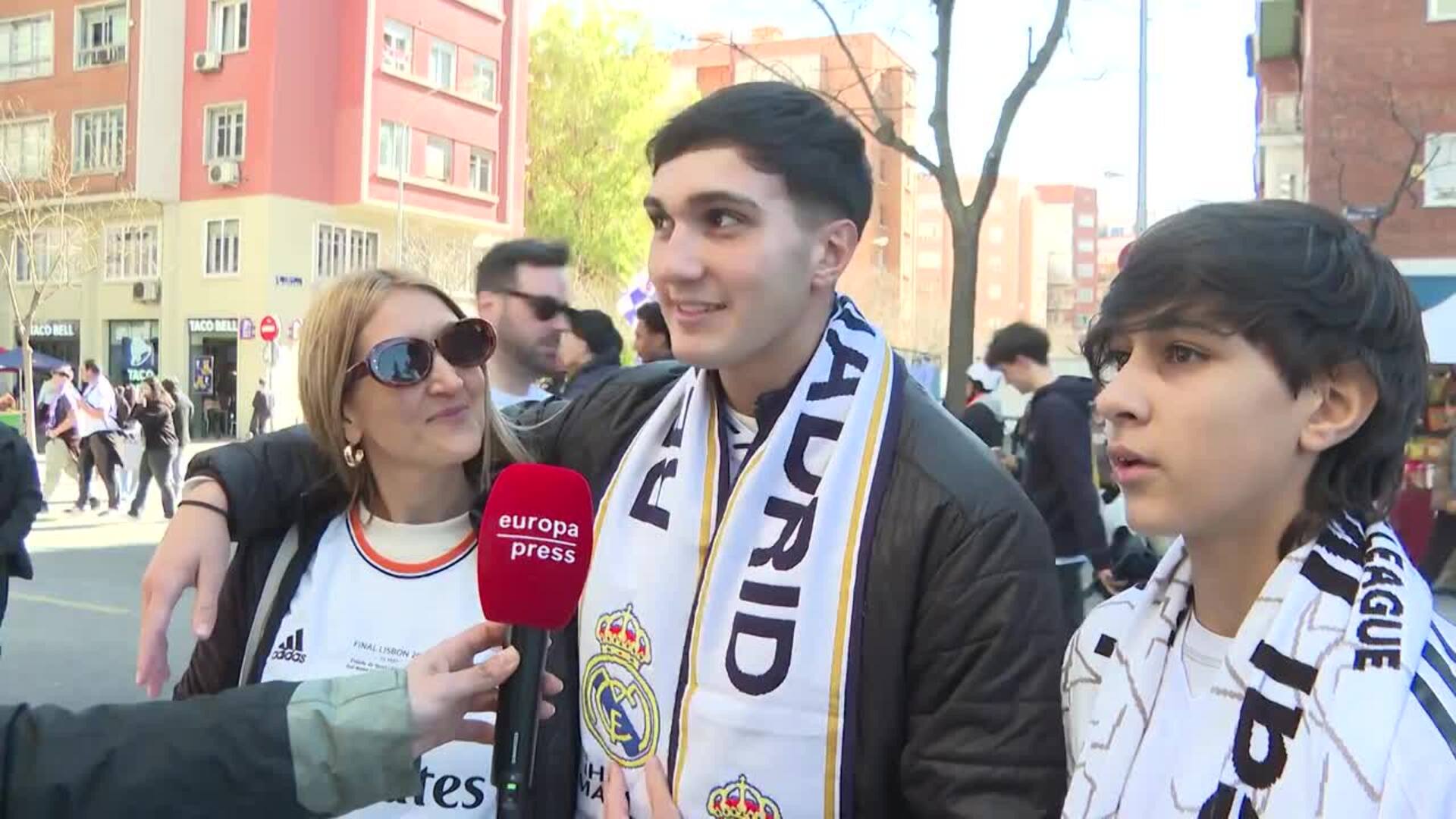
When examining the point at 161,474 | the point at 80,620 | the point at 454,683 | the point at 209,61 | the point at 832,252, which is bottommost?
the point at 80,620

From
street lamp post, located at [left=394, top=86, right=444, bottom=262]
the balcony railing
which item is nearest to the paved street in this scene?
street lamp post, located at [left=394, top=86, right=444, bottom=262]

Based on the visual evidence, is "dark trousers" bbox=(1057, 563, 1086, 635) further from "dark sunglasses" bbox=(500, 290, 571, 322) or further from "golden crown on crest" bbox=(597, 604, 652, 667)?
"golden crown on crest" bbox=(597, 604, 652, 667)

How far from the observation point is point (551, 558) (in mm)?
1623

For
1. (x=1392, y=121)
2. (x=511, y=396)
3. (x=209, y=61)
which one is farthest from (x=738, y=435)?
(x=209, y=61)

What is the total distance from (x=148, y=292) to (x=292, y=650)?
30.0 m

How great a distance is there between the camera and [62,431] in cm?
1386

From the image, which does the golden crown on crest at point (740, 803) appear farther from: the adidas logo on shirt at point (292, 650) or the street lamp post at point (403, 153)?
the street lamp post at point (403, 153)

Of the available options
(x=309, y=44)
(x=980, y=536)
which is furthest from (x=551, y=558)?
(x=309, y=44)

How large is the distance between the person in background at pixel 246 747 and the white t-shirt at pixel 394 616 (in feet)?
1.97

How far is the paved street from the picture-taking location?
6242mm

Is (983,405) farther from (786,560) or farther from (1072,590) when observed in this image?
(786,560)

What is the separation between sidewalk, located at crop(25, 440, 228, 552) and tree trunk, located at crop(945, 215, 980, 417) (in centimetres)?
668

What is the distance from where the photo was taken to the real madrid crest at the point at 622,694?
1.86 metres

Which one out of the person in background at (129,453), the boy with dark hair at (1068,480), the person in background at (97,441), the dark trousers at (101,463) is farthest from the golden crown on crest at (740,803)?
the dark trousers at (101,463)
